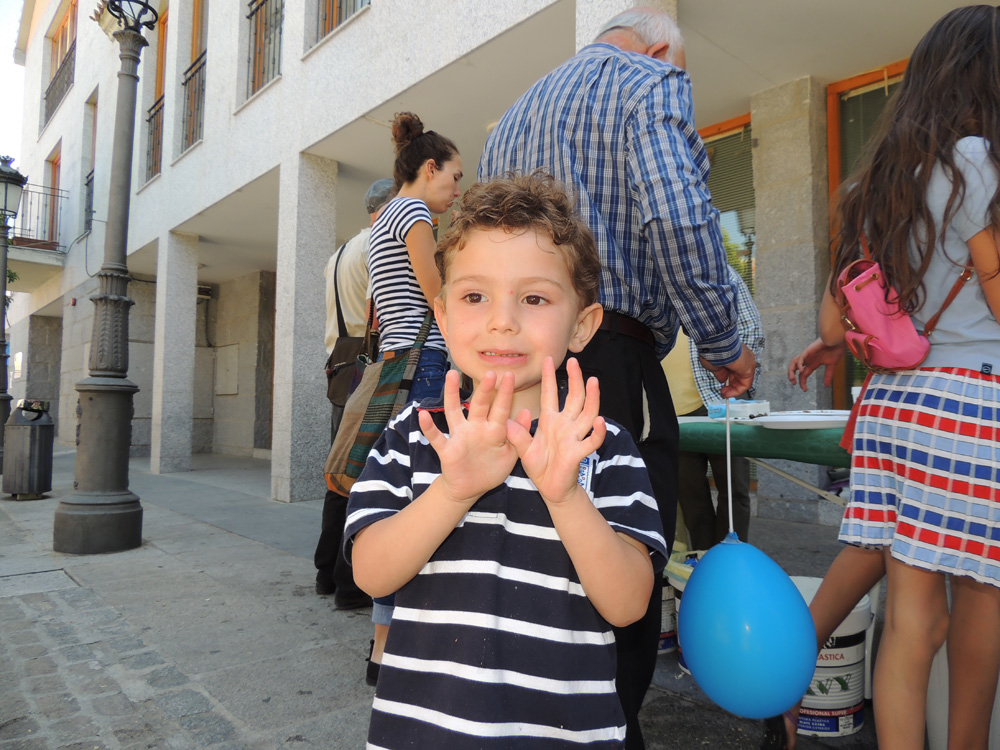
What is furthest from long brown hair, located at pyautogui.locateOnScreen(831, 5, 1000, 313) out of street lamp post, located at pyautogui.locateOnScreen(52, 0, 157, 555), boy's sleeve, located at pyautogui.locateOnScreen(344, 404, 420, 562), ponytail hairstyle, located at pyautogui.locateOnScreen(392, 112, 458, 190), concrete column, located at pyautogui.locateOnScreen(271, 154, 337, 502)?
concrete column, located at pyautogui.locateOnScreen(271, 154, 337, 502)

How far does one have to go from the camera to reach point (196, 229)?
9.79 m

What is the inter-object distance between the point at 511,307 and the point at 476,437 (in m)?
0.29

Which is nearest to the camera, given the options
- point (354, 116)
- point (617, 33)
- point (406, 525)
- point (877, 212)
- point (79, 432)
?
point (406, 525)

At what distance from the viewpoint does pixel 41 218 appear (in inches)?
645

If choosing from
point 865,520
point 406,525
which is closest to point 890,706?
point 865,520

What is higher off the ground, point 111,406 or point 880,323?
point 880,323

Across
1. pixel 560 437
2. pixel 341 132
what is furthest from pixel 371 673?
pixel 341 132

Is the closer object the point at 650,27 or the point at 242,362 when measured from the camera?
the point at 650,27

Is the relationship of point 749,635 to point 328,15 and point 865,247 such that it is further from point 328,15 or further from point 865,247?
point 328,15

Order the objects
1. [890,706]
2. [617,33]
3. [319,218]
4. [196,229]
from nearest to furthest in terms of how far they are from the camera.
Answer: [890,706] < [617,33] < [319,218] < [196,229]

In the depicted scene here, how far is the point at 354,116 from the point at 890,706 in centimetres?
601

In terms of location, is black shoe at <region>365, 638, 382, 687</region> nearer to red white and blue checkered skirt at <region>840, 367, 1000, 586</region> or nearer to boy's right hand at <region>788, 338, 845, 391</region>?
red white and blue checkered skirt at <region>840, 367, 1000, 586</region>

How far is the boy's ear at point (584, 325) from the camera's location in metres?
1.25

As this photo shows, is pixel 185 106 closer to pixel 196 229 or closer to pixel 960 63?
pixel 196 229
